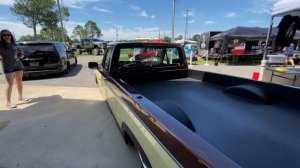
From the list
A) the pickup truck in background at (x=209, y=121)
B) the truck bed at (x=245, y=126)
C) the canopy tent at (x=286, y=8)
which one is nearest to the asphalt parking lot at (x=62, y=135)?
the pickup truck in background at (x=209, y=121)

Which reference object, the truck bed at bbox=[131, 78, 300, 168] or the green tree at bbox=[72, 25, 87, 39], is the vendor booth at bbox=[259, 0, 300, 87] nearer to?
the truck bed at bbox=[131, 78, 300, 168]

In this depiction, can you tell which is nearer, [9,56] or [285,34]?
[9,56]

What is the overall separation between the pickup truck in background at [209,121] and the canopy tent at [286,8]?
3.43m

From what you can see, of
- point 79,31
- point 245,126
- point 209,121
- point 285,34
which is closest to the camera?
point 245,126

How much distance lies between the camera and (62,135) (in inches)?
132

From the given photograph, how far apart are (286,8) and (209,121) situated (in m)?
5.16

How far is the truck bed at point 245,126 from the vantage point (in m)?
1.45

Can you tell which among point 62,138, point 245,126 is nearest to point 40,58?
point 62,138

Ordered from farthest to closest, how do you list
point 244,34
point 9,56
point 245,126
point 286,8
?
point 244,34 < point 286,8 < point 9,56 < point 245,126

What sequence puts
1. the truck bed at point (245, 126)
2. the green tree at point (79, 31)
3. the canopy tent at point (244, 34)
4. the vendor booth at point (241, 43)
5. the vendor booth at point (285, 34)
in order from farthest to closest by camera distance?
the green tree at point (79, 31), the vendor booth at point (241, 43), the canopy tent at point (244, 34), the vendor booth at point (285, 34), the truck bed at point (245, 126)

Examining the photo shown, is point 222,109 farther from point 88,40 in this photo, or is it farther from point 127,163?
point 88,40

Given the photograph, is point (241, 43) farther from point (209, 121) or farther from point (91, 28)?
point (91, 28)

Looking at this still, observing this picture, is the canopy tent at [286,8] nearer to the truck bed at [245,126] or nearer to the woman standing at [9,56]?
the truck bed at [245,126]

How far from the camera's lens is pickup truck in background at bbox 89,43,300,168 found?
120cm
